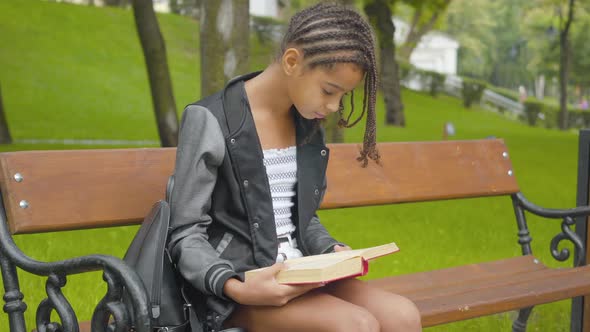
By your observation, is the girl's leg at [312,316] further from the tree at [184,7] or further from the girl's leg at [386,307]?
the tree at [184,7]

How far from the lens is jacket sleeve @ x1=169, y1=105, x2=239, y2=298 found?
2400mm

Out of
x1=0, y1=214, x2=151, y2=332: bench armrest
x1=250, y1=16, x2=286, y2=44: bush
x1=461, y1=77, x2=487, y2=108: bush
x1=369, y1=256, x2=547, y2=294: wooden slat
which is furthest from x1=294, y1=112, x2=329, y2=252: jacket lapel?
x1=461, y1=77, x2=487, y2=108: bush

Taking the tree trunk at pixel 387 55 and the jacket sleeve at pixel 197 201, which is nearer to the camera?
the jacket sleeve at pixel 197 201

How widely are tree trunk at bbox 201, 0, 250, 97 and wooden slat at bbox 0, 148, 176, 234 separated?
4795 millimetres

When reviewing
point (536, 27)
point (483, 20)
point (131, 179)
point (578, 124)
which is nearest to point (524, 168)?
point (131, 179)

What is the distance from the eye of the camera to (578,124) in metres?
48.8

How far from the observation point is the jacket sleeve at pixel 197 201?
7.88 feet

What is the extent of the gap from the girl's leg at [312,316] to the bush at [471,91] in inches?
1487

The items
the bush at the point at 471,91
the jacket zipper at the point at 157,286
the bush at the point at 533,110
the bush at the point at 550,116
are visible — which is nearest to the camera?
the jacket zipper at the point at 157,286

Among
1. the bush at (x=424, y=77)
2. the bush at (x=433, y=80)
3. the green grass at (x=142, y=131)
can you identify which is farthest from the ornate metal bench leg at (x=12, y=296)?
the bush at (x=433, y=80)

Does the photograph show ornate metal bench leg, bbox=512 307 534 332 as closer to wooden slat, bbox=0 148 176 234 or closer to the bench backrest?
the bench backrest

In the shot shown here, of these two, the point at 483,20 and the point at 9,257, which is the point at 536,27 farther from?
the point at 9,257

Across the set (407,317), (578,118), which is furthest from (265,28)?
(407,317)

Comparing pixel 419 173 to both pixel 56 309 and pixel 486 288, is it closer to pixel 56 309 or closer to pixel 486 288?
pixel 486 288
